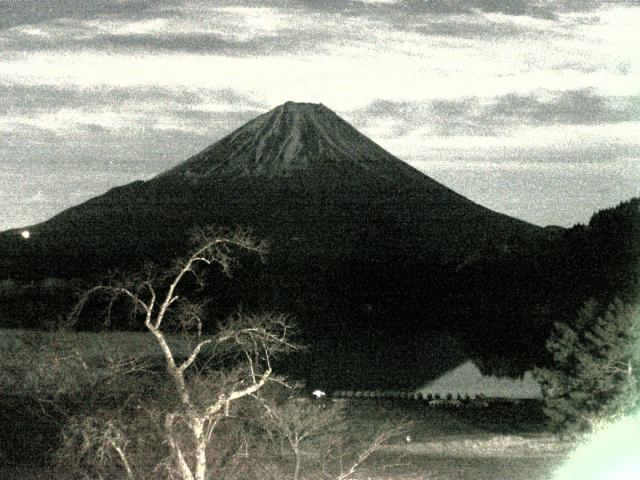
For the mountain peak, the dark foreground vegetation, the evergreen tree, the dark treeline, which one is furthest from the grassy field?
the mountain peak

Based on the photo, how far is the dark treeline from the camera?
4112 centimetres

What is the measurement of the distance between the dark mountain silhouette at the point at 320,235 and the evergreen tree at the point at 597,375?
67.1 feet

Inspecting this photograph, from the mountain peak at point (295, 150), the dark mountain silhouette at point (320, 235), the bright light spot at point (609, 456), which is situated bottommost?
the dark mountain silhouette at point (320, 235)

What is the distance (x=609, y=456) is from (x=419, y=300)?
5119cm

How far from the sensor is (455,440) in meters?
29.7

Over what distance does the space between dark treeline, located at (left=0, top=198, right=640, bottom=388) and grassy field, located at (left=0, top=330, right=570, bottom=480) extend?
106 inches

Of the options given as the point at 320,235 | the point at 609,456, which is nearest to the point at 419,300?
the point at 320,235

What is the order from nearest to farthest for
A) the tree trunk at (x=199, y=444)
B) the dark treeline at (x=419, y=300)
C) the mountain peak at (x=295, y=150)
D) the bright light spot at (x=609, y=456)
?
the tree trunk at (x=199, y=444), the bright light spot at (x=609, y=456), the dark treeline at (x=419, y=300), the mountain peak at (x=295, y=150)

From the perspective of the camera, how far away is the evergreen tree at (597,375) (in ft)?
92.0

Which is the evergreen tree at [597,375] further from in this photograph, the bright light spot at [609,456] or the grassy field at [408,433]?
the grassy field at [408,433]

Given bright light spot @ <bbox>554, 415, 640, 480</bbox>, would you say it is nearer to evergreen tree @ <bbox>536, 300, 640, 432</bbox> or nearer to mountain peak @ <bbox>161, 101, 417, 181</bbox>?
evergreen tree @ <bbox>536, 300, 640, 432</bbox>

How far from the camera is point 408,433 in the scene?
102 ft

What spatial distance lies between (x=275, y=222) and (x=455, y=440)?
8700cm

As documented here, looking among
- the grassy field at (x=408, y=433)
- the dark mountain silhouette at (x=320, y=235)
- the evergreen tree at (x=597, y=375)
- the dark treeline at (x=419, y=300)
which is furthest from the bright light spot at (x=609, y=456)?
the dark mountain silhouette at (x=320, y=235)
